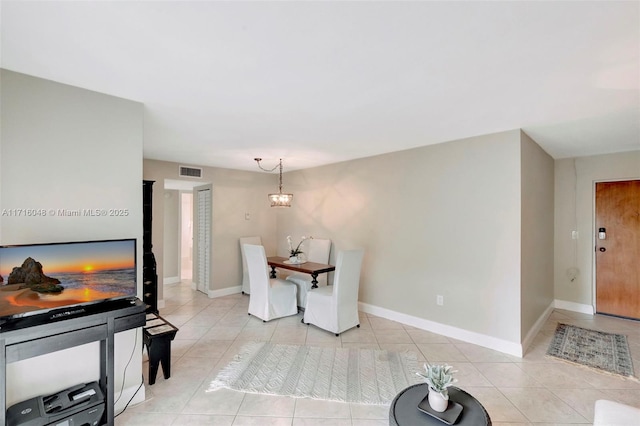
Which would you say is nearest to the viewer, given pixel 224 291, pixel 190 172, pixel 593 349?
pixel 593 349

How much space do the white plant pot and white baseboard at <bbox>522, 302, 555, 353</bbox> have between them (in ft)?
7.22

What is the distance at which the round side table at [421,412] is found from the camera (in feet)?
5.01

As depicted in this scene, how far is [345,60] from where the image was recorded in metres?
1.77

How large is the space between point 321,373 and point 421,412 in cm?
135

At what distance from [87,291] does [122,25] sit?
5.30 ft

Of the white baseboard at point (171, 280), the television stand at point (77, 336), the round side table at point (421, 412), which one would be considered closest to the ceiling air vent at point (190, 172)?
the white baseboard at point (171, 280)

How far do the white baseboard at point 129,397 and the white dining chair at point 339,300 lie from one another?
6.70ft

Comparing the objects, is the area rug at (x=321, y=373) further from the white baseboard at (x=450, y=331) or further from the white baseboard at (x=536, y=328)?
the white baseboard at (x=536, y=328)

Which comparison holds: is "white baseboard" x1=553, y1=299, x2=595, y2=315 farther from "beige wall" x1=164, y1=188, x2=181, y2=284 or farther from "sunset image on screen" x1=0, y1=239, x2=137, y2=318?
"beige wall" x1=164, y1=188, x2=181, y2=284

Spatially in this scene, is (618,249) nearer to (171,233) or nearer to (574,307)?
(574,307)

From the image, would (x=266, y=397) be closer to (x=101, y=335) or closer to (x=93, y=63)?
(x=101, y=335)

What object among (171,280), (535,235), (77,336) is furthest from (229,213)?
(535,235)

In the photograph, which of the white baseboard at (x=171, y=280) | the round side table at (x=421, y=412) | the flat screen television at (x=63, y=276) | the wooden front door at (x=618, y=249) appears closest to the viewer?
the round side table at (x=421, y=412)

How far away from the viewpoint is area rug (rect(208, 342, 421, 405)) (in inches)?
97.5
